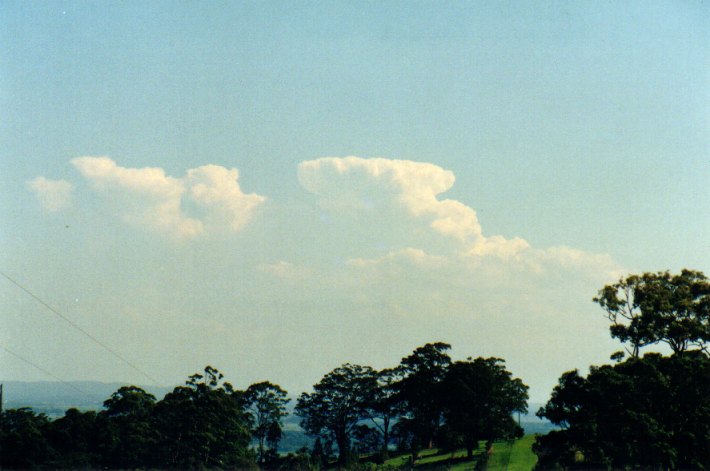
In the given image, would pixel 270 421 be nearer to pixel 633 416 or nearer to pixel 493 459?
pixel 493 459

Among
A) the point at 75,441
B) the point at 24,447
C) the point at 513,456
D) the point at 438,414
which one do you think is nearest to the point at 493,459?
the point at 513,456

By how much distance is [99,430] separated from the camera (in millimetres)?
61156

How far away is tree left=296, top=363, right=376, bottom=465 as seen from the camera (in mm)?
93438

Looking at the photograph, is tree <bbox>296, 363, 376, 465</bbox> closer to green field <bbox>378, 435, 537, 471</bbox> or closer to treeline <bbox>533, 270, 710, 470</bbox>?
green field <bbox>378, 435, 537, 471</bbox>

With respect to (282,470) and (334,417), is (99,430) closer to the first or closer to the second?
(282,470)

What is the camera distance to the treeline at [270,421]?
60.2 metres

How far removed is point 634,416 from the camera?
45344 millimetres

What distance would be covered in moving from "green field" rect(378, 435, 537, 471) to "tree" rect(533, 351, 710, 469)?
47.5 feet

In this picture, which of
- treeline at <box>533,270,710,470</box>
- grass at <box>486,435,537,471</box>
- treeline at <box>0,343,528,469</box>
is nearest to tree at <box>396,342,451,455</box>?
treeline at <box>0,343,528,469</box>

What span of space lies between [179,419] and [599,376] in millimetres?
39115

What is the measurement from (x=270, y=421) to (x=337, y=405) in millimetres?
10081

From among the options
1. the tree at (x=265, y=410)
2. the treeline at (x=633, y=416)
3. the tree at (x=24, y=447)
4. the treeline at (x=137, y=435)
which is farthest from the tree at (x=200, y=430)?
the treeline at (x=633, y=416)

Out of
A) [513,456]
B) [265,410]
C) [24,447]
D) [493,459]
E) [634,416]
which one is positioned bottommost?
[493,459]

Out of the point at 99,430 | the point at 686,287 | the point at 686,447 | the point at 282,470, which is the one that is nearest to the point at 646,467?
the point at 686,447
